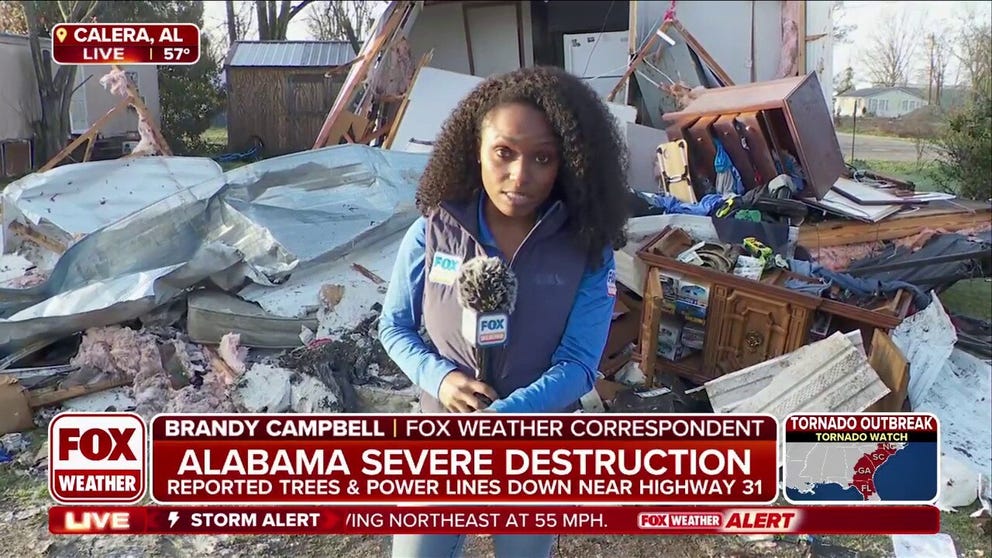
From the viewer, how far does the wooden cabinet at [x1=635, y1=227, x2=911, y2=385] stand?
228 cm

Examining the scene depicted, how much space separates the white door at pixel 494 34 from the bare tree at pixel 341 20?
2.95 metres

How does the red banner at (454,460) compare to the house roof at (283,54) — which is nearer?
the red banner at (454,460)

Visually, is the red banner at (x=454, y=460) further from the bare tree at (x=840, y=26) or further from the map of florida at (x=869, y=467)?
the bare tree at (x=840, y=26)

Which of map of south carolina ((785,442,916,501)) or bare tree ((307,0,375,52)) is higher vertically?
bare tree ((307,0,375,52))

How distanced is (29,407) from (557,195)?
Result: 1.68 m

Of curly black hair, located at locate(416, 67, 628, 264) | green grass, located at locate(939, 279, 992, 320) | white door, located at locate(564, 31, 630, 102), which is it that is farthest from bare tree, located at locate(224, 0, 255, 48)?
green grass, located at locate(939, 279, 992, 320)

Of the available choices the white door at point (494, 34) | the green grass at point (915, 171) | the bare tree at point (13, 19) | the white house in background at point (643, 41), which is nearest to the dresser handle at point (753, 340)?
the green grass at point (915, 171)

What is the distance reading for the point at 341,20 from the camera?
1950mm

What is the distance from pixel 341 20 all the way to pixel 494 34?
4043mm

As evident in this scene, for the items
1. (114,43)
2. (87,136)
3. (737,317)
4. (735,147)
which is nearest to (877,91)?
(737,317)

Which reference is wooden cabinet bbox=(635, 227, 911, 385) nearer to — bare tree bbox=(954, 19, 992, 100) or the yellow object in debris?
bare tree bbox=(954, 19, 992, 100)

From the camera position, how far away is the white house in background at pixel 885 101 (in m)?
1.94

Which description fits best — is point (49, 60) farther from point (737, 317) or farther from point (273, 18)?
point (737, 317)

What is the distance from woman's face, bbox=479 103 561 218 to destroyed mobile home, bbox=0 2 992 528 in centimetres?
103
